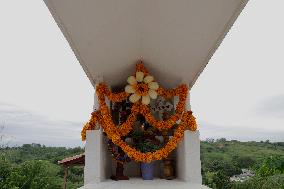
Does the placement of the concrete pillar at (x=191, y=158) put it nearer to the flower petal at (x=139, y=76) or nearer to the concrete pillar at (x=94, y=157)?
the flower petal at (x=139, y=76)

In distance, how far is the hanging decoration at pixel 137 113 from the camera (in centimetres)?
551

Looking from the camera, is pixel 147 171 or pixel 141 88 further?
pixel 147 171

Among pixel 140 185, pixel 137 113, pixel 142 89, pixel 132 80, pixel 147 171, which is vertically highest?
pixel 132 80

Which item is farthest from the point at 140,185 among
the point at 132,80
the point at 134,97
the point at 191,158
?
the point at 132,80

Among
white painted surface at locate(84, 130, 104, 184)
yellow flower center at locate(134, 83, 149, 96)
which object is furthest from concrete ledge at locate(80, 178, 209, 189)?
yellow flower center at locate(134, 83, 149, 96)

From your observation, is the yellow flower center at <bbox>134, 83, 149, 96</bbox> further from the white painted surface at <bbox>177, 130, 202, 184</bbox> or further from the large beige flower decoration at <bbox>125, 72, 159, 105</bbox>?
the white painted surface at <bbox>177, 130, 202, 184</bbox>

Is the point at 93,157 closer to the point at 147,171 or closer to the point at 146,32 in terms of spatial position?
the point at 147,171

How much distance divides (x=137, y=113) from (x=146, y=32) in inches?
67.2

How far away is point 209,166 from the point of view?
31797 millimetres

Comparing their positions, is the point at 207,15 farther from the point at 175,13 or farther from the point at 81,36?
the point at 81,36

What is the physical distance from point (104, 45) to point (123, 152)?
2.16 m

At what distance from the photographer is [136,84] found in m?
5.69

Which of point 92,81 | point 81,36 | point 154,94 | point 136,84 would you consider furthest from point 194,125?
point 81,36

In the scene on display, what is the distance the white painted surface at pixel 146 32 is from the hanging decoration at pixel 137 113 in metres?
0.31
